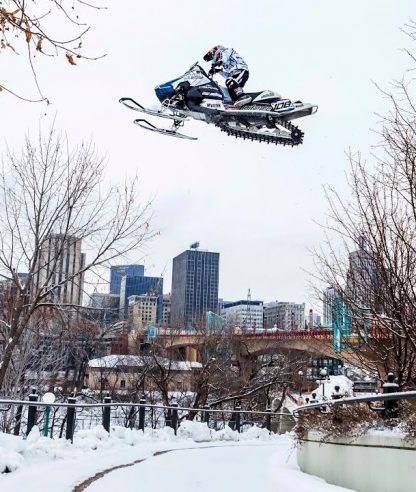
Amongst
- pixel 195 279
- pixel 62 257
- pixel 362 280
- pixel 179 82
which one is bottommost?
pixel 362 280

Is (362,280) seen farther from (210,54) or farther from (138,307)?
(210,54)

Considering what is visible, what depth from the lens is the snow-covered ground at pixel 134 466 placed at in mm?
7641

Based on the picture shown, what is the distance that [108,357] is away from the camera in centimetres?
4647

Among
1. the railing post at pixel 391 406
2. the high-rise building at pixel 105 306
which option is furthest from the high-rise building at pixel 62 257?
the railing post at pixel 391 406

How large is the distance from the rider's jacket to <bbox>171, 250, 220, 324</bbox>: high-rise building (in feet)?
137

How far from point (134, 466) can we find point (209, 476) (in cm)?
136

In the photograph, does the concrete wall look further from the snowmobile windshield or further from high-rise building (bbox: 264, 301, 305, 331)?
high-rise building (bbox: 264, 301, 305, 331)

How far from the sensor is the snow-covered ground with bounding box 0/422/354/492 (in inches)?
301

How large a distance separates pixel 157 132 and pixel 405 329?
94.2ft

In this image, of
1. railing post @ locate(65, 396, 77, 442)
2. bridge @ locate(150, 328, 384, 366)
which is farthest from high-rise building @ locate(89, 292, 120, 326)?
bridge @ locate(150, 328, 384, 366)

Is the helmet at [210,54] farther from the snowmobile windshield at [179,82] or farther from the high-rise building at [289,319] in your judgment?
the high-rise building at [289,319]

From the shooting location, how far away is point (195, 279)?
102 m

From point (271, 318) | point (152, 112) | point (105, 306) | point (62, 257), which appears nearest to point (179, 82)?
point (152, 112)

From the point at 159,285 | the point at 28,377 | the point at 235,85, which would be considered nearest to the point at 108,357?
the point at 28,377
